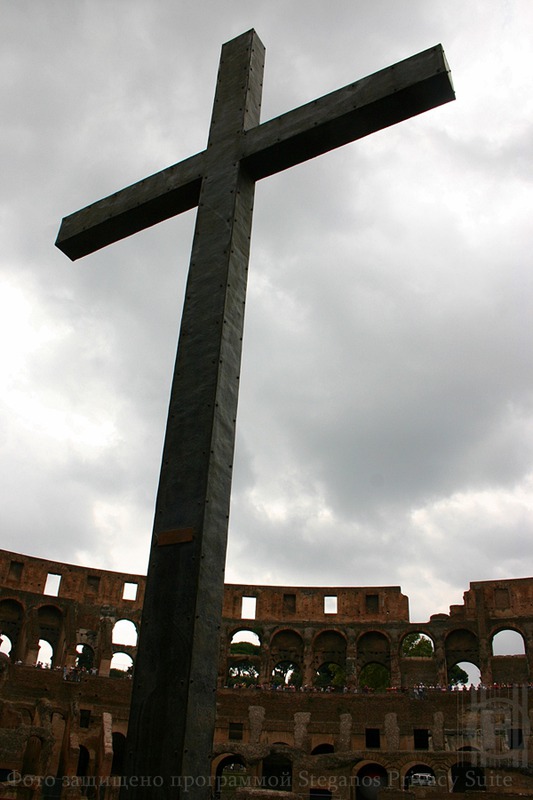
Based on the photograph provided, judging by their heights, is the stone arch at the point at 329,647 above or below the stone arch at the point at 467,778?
above

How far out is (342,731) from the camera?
29703 millimetres

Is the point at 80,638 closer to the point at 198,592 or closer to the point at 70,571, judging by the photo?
the point at 70,571

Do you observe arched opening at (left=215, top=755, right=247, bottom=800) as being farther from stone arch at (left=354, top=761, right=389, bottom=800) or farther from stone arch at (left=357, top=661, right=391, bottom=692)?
stone arch at (left=357, top=661, right=391, bottom=692)

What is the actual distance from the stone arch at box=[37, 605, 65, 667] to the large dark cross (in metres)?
35.9

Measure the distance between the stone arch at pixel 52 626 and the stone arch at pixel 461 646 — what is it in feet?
68.9

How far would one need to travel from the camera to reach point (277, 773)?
A: 1180 inches

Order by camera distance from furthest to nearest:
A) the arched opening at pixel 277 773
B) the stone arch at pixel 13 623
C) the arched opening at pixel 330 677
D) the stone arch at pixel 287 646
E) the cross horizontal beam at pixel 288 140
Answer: the arched opening at pixel 330 677
the stone arch at pixel 287 646
the stone arch at pixel 13 623
the arched opening at pixel 277 773
the cross horizontal beam at pixel 288 140

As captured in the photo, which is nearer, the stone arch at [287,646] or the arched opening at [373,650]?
the arched opening at [373,650]

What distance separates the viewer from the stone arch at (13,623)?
34.8 metres

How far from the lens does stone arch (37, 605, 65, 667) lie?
118 feet

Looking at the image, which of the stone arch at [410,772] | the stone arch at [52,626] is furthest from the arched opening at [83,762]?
the stone arch at [410,772]

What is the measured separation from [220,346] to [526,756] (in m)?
26.2

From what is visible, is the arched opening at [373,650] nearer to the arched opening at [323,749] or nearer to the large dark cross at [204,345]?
the arched opening at [323,749]

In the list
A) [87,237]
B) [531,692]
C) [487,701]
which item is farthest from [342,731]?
[87,237]
